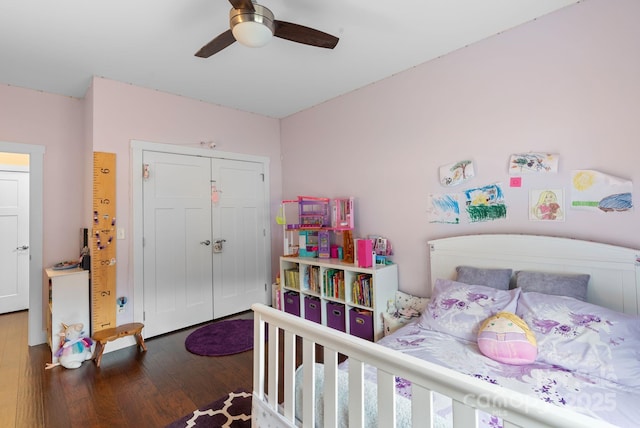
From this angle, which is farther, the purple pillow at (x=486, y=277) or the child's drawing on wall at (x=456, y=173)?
the child's drawing on wall at (x=456, y=173)

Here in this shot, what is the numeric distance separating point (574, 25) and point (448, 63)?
811 millimetres

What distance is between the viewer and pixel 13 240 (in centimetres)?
414

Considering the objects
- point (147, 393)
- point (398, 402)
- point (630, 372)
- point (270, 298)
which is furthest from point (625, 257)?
point (270, 298)

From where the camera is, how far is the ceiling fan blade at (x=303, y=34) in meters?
1.73

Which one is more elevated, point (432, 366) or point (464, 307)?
point (432, 366)

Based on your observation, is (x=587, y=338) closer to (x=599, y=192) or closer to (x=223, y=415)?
(x=599, y=192)

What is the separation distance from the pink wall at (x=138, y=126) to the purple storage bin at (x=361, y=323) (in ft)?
7.08

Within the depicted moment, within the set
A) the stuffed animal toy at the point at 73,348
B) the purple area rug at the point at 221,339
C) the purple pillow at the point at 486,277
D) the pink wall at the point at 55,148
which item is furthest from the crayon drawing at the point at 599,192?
the pink wall at the point at 55,148

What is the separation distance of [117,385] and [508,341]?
265 centimetres

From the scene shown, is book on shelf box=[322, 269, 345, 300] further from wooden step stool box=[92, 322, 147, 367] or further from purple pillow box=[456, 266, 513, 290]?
wooden step stool box=[92, 322, 147, 367]

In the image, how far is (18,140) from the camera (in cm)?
298

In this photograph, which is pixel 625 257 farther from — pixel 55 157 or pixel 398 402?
pixel 55 157

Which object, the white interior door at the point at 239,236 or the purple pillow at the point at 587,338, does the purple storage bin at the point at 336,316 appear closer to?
the white interior door at the point at 239,236


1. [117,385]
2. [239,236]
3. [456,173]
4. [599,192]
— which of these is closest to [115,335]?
[117,385]
